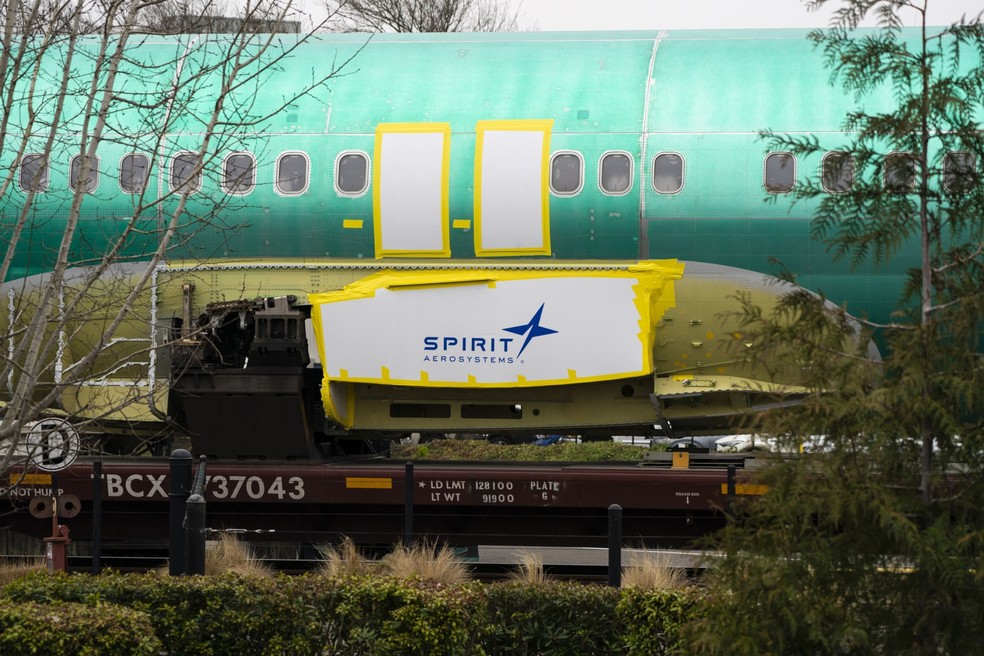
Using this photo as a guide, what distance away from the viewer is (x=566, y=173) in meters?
13.5

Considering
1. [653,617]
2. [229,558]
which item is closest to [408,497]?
[229,558]

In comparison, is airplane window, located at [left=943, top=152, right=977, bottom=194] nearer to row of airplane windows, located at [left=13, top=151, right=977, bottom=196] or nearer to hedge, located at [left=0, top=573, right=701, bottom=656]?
hedge, located at [left=0, top=573, right=701, bottom=656]

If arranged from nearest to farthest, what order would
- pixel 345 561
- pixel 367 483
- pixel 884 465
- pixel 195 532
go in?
pixel 884 465, pixel 195 532, pixel 345 561, pixel 367 483

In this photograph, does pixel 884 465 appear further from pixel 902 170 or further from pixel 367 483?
pixel 367 483

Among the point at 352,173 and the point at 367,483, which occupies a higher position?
the point at 352,173

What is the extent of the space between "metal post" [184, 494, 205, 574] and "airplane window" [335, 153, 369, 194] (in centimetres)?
502

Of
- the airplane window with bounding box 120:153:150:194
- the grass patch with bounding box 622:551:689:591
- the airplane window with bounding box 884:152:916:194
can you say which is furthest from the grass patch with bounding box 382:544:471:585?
the airplane window with bounding box 884:152:916:194

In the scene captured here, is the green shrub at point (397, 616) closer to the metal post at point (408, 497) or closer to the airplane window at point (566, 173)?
the metal post at point (408, 497)

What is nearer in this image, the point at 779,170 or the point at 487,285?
the point at 487,285

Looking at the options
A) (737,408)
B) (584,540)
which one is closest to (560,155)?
(737,408)

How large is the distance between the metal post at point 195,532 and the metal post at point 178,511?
25 cm

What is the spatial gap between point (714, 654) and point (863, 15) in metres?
3.45

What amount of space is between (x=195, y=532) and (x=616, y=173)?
6160 millimetres

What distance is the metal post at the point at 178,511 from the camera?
9.82 meters
